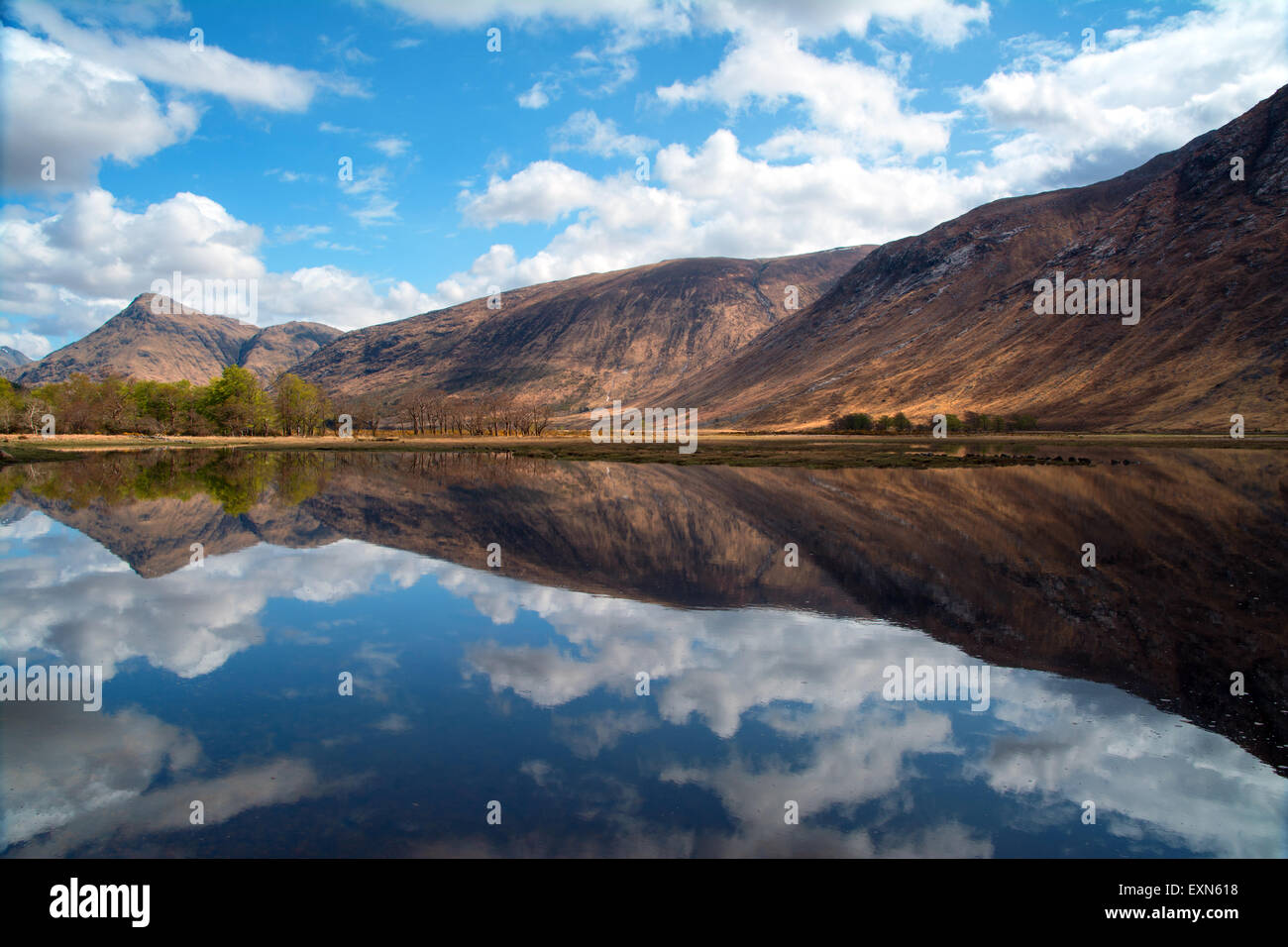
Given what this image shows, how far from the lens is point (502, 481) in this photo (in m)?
53.6

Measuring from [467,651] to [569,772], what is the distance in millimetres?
5858

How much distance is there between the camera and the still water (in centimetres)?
786

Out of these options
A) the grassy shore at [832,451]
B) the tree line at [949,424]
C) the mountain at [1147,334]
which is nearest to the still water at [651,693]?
the grassy shore at [832,451]

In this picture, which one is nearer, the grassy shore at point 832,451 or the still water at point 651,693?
the still water at point 651,693

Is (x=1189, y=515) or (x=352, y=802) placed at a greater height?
(x=1189, y=515)

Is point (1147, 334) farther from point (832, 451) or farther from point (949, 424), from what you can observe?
point (832, 451)

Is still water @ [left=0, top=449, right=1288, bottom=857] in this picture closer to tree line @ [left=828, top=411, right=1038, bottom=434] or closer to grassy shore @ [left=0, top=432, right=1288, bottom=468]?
grassy shore @ [left=0, top=432, right=1288, bottom=468]

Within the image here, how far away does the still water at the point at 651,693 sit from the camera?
310 inches

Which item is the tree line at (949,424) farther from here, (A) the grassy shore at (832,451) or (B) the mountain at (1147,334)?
(B) the mountain at (1147,334)

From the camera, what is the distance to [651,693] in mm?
11836

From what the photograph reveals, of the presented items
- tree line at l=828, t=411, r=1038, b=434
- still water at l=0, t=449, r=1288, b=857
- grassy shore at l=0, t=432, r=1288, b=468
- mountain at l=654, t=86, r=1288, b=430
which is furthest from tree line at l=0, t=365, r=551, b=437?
still water at l=0, t=449, r=1288, b=857
